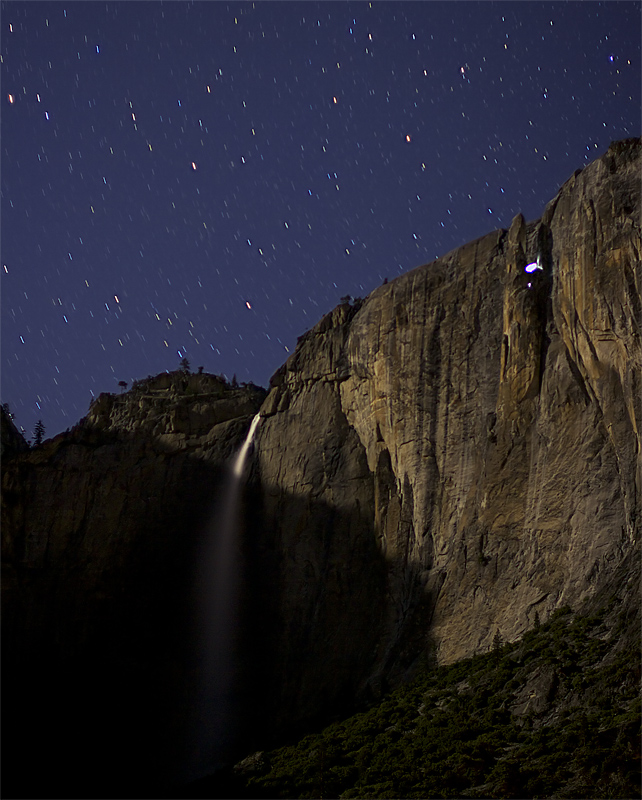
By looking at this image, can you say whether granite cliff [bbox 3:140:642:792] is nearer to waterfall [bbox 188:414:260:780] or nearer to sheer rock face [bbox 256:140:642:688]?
sheer rock face [bbox 256:140:642:688]

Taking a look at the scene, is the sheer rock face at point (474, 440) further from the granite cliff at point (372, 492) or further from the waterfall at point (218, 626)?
the waterfall at point (218, 626)

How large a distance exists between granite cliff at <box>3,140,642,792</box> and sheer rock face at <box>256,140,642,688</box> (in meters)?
0.11

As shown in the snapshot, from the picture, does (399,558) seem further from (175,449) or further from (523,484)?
(175,449)

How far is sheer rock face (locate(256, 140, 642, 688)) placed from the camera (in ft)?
106

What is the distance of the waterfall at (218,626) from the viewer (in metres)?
41.2

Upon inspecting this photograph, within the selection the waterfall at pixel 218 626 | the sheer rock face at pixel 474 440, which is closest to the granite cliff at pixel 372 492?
the sheer rock face at pixel 474 440

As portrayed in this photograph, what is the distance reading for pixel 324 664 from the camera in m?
40.6

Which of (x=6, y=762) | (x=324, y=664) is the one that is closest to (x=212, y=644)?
(x=324, y=664)

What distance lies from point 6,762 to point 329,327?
29769 mm

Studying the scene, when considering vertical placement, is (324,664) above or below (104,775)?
above

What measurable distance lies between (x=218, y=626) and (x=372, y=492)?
11629 millimetres

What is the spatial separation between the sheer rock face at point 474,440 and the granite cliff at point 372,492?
11cm

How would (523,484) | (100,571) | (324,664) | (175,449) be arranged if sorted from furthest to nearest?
(175,449)
(100,571)
(324,664)
(523,484)

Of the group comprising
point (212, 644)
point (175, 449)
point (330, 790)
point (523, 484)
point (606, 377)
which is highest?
point (175, 449)
